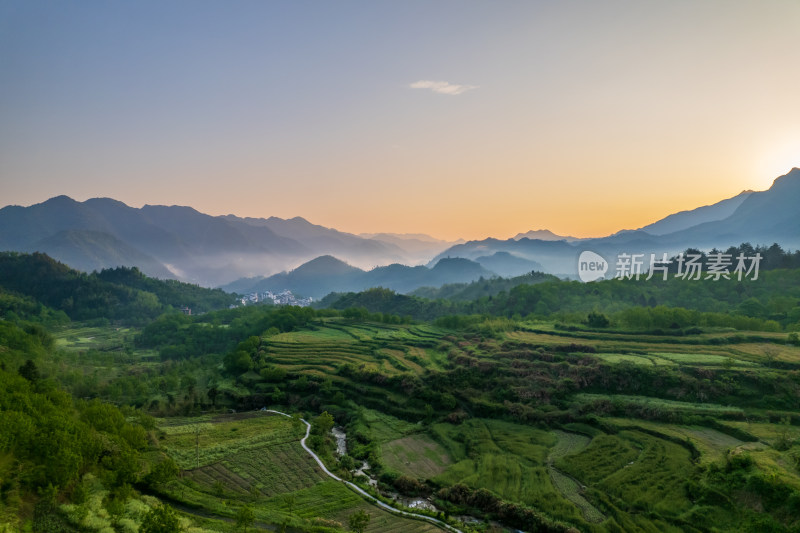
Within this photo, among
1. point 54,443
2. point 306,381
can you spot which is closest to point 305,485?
point 54,443

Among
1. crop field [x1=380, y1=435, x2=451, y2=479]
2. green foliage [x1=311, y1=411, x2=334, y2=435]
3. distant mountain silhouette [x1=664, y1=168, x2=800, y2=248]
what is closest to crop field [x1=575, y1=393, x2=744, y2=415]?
crop field [x1=380, y1=435, x2=451, y2=479]

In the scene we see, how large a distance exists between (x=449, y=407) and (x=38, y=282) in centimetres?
10192

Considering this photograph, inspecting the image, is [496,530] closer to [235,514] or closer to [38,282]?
[235,514]

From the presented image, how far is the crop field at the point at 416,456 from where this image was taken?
28656 millimetres

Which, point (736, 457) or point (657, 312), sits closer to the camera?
point (736, 457)

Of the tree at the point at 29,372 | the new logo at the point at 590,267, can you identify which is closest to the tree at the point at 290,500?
the tree at the point at 29,372

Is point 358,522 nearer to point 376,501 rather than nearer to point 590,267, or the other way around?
point 376,501

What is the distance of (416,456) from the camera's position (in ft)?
101

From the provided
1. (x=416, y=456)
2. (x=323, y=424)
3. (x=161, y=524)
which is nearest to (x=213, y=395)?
(x=323, y=424)

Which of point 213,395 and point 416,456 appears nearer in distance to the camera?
point 416,456

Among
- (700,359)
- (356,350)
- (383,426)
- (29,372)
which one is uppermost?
(700,359)

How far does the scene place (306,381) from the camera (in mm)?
43594

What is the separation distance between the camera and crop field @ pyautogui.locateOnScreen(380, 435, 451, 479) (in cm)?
2866

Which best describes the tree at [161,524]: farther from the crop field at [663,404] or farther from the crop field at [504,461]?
the crop field at [663,404]
